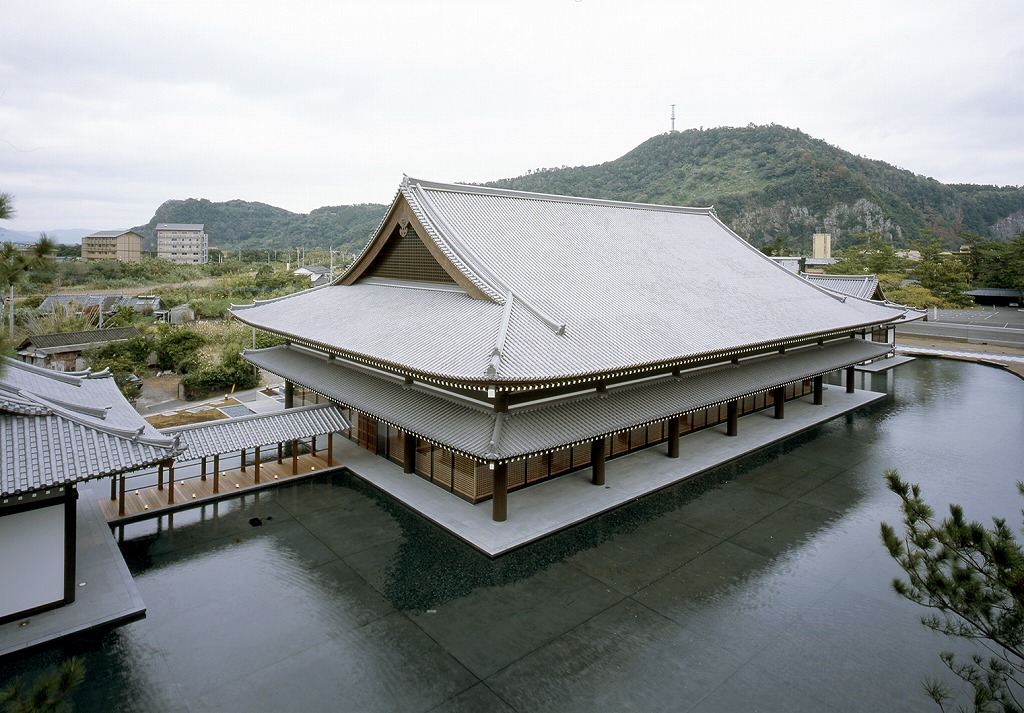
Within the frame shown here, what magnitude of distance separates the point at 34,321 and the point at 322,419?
28725 millimetres

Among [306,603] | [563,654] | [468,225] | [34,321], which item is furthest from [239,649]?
[34,321]

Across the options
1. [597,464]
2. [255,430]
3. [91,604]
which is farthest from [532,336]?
[91,604]

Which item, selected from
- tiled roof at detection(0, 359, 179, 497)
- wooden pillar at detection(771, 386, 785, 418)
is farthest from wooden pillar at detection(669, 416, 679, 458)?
tiled roof at detection(0, 359, 179, 497)

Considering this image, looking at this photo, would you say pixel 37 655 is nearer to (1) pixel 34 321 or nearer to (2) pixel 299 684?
(2) pixel 299 684

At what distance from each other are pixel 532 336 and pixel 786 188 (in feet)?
307

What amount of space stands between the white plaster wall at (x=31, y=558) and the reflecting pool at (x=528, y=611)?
3.78ft

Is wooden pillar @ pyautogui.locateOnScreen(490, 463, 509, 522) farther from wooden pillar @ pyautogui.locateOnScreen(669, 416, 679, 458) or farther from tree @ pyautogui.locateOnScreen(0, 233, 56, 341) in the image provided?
tree @ pyautogui.locateOnScreen(0, 233, 56, 341)

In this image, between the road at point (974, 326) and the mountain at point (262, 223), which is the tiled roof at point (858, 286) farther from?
the mountain at point (262, 223)

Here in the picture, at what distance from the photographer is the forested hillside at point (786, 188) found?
88.9 meters

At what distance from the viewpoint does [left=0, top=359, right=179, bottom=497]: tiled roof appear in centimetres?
899

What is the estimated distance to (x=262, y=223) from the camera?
121188 mm

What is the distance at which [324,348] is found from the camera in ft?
54.1

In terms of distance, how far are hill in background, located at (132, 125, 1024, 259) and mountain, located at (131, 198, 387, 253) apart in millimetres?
278

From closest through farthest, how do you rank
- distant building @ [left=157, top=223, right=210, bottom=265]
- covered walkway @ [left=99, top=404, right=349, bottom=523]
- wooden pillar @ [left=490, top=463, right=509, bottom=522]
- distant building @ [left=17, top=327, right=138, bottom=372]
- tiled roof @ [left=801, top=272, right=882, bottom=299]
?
wooden pillar @ [left=490, top=463, right=509, bottom=522] < covered walkway @ [left=99, top=404, right=349, bottom=523] < distant building @ [left=17, top=327, right=138, bottom=372] < tiled roof @ [left=801, top=272, right=882, bottom=299] < distant building @ [left=157, top=223, right=210, bottom=265]
